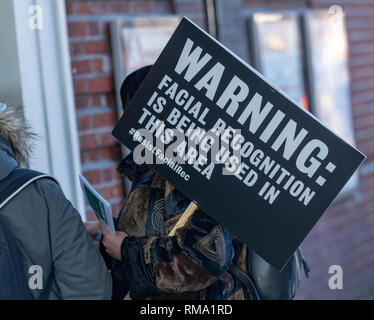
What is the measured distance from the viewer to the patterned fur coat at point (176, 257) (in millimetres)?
2211

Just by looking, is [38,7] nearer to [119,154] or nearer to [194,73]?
[119,154]

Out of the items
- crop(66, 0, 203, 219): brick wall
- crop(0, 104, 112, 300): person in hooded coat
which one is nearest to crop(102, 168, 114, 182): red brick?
crop(66, 0, 203, 219): brick wall

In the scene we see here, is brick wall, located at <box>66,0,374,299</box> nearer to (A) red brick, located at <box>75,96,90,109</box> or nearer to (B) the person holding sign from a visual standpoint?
(A) red brick, located at <box>75,96,90,109</box>

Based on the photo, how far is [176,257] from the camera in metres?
2.22

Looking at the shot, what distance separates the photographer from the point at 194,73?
223 centimetres

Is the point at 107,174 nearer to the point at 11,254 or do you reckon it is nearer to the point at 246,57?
the point at 246,57

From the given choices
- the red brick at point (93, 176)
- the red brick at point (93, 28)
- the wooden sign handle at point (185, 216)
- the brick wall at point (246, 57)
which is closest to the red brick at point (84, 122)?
the brick wall at point (246, 57)

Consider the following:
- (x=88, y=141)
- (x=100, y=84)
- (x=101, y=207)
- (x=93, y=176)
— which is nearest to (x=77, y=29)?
(x=100, y=84)

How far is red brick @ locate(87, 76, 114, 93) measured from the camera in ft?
11.6

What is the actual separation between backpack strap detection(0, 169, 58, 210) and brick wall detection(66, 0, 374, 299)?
1420mm

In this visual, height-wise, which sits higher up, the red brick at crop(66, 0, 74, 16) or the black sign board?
the red brick at crop(66, 0, 74, 16)

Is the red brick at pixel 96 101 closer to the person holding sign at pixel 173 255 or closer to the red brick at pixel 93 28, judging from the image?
the red brick at pixel 93 28
